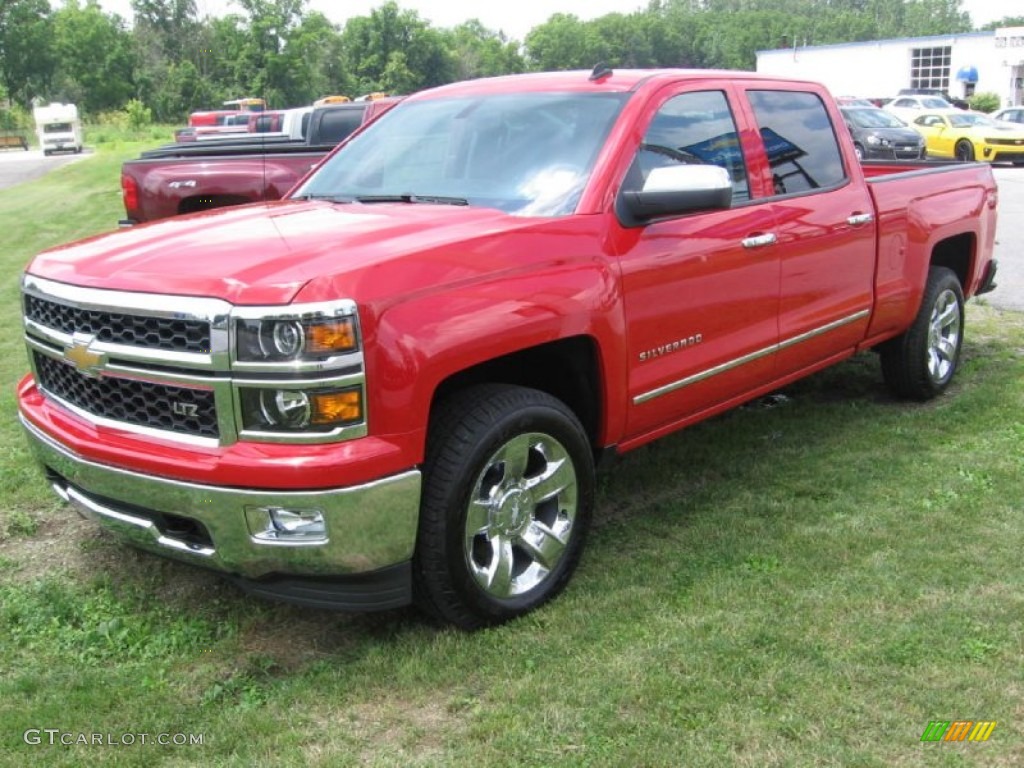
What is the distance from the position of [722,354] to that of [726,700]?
1.69 meters

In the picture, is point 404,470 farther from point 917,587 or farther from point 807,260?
point 807,260

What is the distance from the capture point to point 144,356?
3.06m

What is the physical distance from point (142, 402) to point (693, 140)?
8.10 feet

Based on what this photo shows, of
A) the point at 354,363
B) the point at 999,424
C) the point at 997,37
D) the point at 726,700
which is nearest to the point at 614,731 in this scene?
the point at 726,700

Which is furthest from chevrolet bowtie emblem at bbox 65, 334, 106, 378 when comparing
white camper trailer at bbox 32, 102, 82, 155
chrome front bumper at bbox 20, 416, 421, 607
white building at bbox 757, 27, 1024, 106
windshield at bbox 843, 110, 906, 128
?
white building at bbox 757, 27, 1024, 106

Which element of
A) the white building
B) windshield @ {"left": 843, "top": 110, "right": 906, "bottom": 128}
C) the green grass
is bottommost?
the green grass

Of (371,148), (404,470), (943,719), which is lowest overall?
(943,719)

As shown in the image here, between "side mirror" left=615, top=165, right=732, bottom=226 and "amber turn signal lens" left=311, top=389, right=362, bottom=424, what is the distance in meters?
Answer: 1.37

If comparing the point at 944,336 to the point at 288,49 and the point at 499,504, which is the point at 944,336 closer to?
the point at 499,504

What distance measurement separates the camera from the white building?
5525 centimetres

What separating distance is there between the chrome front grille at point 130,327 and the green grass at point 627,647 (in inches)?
40.9

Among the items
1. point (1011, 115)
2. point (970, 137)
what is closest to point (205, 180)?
point (970, 137)

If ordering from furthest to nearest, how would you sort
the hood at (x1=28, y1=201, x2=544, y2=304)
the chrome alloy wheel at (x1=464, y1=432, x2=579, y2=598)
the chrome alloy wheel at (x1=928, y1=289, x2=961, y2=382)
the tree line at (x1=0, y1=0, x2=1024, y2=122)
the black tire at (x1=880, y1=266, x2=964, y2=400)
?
the tree line at (x1=0, y1=0, x2=1024, y2=122), the chrome alloy wheel at (x1=928, y1=289, x2=961, y2=382), the black tire at (x1=880, y1=266, x2=964, y2=400), the chrome alloy wheel at (x1=464, y1=432, x2=579, y2=598), the hood at (x1=28, y1=201, x2=544, y2=304)

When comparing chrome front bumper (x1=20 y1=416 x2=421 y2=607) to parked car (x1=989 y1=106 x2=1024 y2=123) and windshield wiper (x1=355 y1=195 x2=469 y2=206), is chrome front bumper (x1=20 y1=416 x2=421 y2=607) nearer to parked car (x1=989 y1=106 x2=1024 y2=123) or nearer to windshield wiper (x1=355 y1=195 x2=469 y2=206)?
windshield wiper (x1=355 y1=195 x2=469 y2=206)
